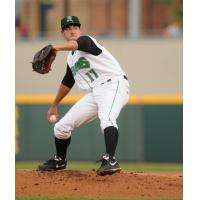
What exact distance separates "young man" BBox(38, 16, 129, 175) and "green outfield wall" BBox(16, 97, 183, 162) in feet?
18.1

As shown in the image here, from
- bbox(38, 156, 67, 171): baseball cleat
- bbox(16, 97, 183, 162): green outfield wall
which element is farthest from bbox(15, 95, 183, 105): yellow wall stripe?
bbox(38, 156, 67, 171): baseball cleat

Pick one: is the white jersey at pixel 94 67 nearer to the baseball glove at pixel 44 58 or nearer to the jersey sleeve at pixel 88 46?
the jersey sleeve at pixel 88 46

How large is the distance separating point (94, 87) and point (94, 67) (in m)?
0.19

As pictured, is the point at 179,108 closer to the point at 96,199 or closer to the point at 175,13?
the point at 175,13

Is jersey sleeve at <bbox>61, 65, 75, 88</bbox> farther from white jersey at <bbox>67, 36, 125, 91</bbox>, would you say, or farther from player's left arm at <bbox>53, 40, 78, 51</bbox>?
player's left arm at <bbox>53, 40, 78, 51</bbox>

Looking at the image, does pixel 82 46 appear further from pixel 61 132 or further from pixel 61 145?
pixel 61 145

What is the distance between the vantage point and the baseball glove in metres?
7.77

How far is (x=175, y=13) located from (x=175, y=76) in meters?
1.25

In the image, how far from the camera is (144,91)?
16.7 m

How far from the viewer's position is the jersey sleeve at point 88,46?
7676mm

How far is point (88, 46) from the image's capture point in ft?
25.6

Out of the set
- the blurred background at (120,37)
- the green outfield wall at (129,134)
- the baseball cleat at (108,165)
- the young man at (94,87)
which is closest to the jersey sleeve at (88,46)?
the young man at (94,87)
